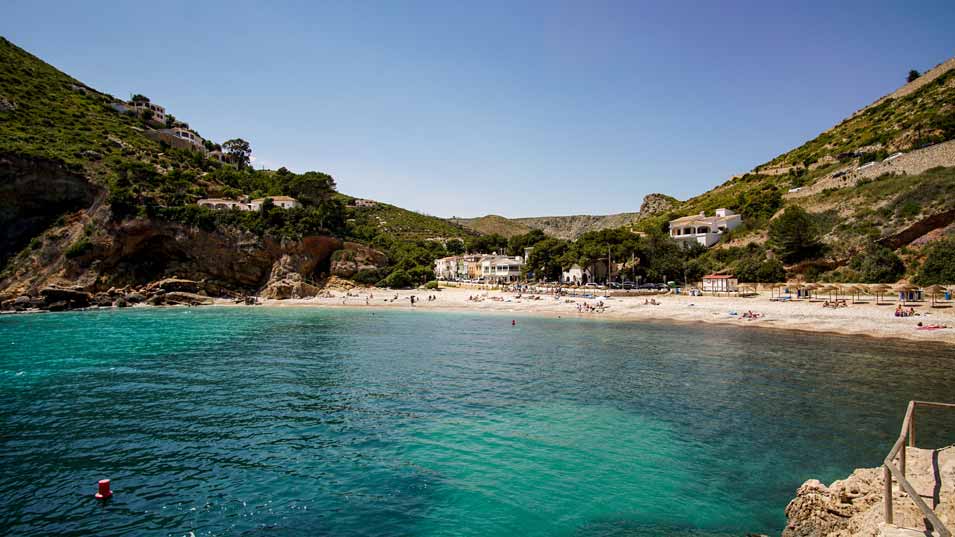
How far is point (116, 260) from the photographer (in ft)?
195

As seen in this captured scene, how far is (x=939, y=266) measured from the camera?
39094mm

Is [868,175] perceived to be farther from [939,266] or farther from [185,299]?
[185,299]

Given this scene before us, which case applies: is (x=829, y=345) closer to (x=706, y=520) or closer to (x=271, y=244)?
(x=706, y=520)

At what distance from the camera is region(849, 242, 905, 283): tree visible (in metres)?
42.9

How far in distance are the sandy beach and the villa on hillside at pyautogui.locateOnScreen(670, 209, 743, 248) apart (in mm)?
22049

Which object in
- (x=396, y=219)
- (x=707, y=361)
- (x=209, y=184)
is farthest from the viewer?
(x=396, y=219)

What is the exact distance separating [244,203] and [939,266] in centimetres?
8387

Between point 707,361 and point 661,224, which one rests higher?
point 661,224

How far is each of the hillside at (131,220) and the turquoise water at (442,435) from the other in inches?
1494

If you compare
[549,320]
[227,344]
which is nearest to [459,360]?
[227,344]

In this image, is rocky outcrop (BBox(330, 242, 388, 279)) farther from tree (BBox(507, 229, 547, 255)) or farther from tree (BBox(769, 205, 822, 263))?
tree (BBox(769, 205, 822, 263))

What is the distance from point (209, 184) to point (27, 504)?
80744 millimetres

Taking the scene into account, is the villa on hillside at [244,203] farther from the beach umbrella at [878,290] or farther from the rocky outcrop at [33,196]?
the beach umbrella at [878,290]

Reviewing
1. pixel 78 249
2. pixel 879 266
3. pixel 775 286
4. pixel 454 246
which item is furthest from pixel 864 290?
pixel 454 246
